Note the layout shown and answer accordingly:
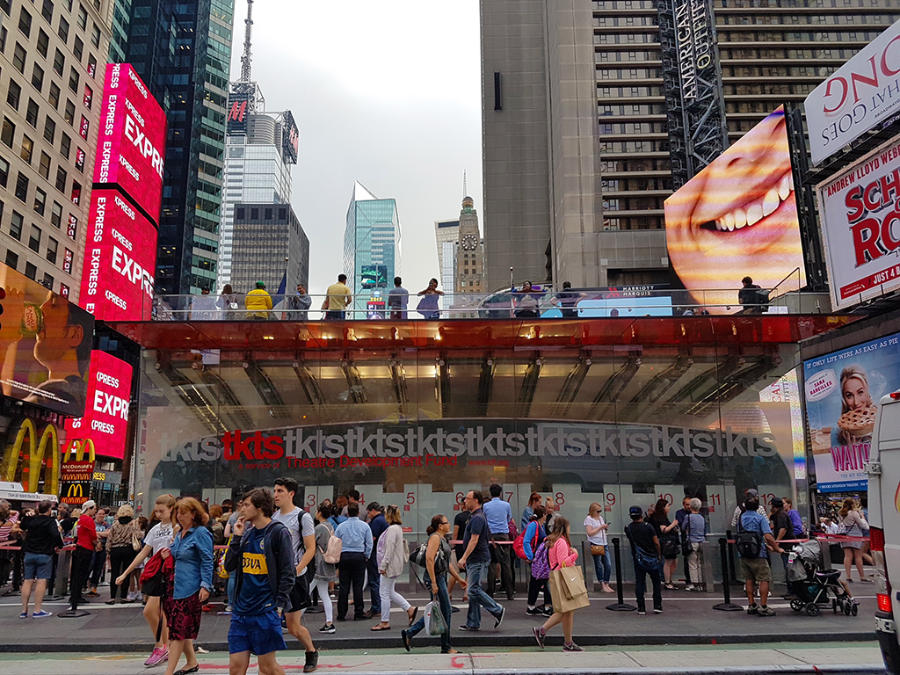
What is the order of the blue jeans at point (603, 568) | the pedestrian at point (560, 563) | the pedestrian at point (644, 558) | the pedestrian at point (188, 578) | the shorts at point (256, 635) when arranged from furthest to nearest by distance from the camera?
the blue jeans at point (603, 568), the pedestrian at point (644, 558), the pedestrian at point (560, 563), the pedestrian at point (188, 578), the shorts at point (256, 635)

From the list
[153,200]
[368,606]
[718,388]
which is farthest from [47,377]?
[718,388]

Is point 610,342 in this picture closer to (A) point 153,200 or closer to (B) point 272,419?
(B) point 272,419

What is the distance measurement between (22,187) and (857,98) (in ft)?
153

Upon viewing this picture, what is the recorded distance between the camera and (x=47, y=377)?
34250 mm

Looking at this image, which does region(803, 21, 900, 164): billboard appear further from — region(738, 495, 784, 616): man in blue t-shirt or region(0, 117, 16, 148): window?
region(0, 117, 16, 148): window

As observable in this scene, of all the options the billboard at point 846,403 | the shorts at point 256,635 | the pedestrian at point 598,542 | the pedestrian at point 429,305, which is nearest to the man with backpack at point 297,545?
the shorts at point 256,635

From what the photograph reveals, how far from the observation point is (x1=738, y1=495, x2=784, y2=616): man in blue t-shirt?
36.9 ft

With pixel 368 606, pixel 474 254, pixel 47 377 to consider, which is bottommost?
pixel 368 606

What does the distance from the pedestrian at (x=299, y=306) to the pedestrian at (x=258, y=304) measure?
461 mm

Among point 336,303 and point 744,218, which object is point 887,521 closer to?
point 336,303

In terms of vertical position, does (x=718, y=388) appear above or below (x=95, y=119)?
below

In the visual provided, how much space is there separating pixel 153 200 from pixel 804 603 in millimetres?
49858

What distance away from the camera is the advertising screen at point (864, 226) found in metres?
23.9

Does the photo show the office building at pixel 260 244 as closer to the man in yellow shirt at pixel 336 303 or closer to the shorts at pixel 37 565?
the man in yellow shirt at pixel 336 303
